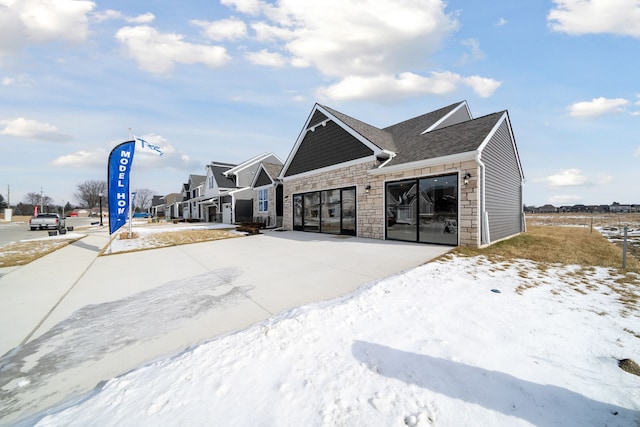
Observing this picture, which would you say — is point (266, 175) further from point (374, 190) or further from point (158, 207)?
point (158, 207)

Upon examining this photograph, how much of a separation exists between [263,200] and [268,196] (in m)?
0.93

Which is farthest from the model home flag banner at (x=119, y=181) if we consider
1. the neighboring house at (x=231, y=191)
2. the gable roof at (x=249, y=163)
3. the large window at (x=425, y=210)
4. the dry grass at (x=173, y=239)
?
the gable roof at (x=249, y=163)

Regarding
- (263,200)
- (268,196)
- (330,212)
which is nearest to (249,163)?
(263,200)

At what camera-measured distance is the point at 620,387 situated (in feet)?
6.72

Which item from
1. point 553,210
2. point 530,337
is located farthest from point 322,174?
point 553,210

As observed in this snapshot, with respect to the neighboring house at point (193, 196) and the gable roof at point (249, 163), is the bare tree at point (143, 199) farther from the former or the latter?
the gable roof at point (249, 163)

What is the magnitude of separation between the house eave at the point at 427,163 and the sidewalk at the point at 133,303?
318 cm

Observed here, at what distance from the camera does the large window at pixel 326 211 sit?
40.9 ft

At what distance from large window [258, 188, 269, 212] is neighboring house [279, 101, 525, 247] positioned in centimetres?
547

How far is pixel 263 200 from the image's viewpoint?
834 inches

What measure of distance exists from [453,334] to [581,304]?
2514mm

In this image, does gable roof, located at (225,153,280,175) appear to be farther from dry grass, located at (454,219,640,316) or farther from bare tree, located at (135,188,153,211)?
bare tree, located at (135,188,153,211)

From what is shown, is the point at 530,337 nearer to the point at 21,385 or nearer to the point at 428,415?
the point at 428,415

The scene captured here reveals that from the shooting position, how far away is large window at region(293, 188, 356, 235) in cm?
1247
